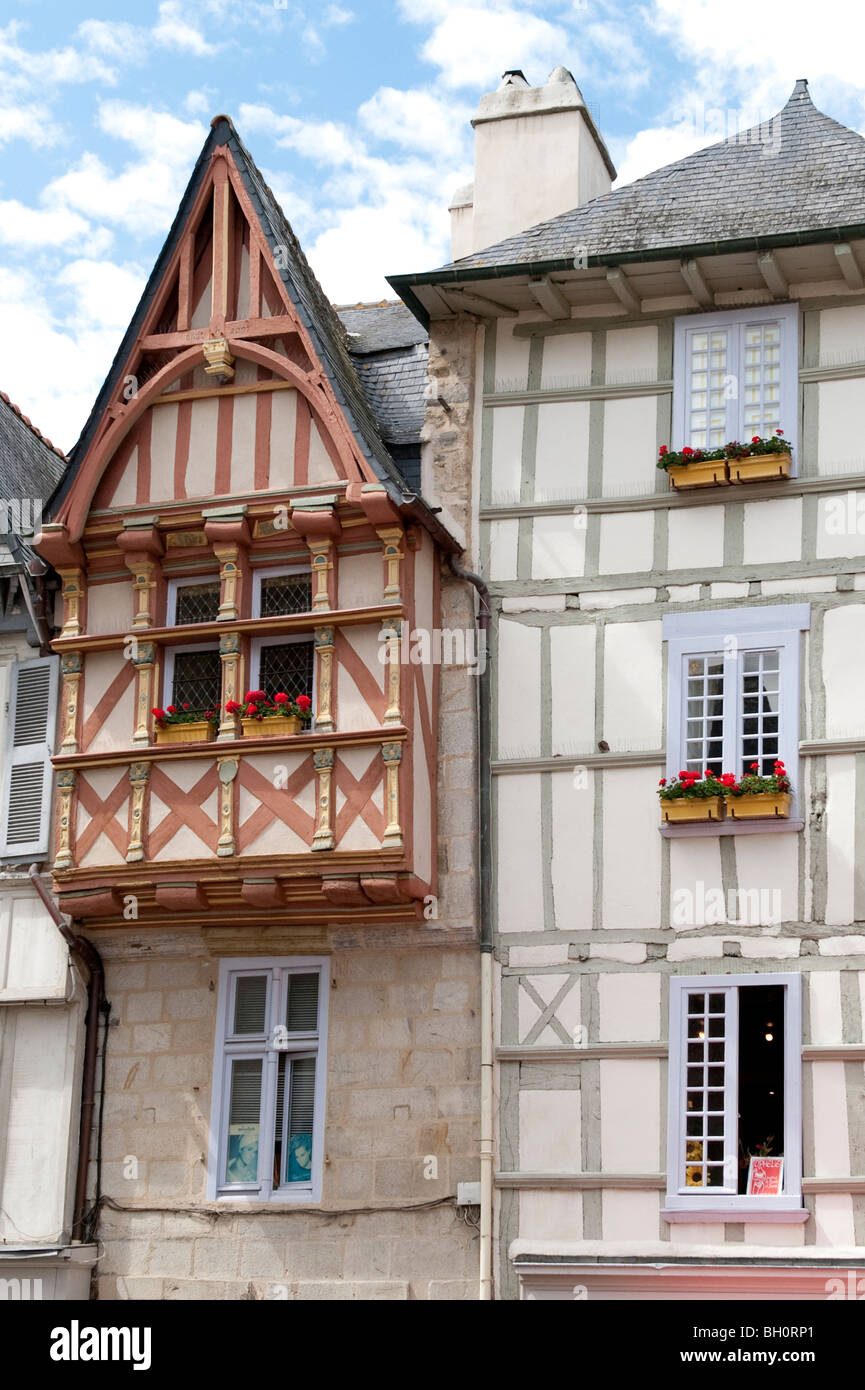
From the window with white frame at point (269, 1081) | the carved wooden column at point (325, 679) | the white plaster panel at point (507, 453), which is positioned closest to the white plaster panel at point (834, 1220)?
the window with white frame at point (269, 1081)

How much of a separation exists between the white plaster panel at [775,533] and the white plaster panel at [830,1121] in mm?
3815

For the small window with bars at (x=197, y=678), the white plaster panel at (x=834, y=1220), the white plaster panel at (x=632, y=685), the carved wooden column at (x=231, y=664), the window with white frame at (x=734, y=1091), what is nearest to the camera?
the white plaster panel at (x=834, y=1220)

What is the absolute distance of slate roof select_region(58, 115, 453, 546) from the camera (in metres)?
17.3

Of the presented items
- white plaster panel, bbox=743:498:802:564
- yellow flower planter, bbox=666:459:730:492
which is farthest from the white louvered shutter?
white plaster panel, bbox=743:498:802:564

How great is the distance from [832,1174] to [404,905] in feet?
11.8

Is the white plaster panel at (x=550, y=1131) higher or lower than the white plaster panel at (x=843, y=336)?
lower

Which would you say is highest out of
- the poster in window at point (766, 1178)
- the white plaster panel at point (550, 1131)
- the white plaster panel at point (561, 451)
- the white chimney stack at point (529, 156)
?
the white chimney stack at point (529, 156)

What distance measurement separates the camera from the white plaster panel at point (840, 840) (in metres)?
16.0

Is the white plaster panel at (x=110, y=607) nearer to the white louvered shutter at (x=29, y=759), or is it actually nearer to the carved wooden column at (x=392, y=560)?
the white louvered shutter at (x=29, y=759)

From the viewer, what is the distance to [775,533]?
17.0m

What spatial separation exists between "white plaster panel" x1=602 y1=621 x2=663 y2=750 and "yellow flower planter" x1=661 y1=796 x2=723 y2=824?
22.8 inches

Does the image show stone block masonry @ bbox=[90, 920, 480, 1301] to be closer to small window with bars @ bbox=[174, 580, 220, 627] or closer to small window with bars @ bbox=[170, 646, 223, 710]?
small window with bars @ bbox=[170, 646, 223, 710]

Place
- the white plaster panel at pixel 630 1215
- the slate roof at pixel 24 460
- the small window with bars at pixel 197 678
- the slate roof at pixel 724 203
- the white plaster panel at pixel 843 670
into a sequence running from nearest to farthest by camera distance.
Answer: the white plaster panel at pixel 630 1215 → the white plaster panel at pixel 843 670 → the slate roof at pixel 724 203 → the small window with bars at pixel 197 678 → the slate roof at pixel 24 460

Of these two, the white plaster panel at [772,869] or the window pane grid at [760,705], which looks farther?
the window pane grid at [760,705]
